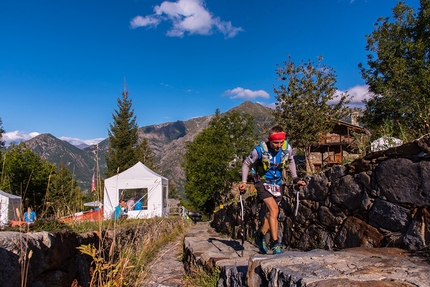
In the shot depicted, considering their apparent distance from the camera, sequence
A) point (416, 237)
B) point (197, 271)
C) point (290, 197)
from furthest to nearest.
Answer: point (290, 197) → point (197, 271) → point (416, 237)

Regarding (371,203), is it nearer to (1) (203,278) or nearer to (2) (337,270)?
(2) (337,270)

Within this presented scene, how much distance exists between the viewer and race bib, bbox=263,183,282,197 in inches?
182

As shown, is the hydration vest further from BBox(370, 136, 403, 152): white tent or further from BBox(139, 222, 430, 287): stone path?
BBox(139, 222, 430, 287): stone path

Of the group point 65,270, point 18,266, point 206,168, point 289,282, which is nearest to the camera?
point 289,282

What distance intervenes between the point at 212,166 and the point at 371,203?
34355 millimetres

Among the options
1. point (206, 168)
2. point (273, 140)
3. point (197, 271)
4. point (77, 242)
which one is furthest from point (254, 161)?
point (206, 168)

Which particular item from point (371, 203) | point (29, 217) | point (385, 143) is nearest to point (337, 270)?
point (371, 203)

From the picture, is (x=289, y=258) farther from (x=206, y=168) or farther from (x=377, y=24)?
(x=206, y=168)

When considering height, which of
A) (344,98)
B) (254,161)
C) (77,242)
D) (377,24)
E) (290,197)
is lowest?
(77,242)

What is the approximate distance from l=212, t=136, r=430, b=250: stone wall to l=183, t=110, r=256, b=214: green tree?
3269 centimetres

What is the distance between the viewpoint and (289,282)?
2.52 meters

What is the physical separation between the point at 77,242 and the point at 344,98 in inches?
614

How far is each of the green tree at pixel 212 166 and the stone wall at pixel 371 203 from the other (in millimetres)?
32691

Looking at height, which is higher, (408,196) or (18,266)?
(408,196)
